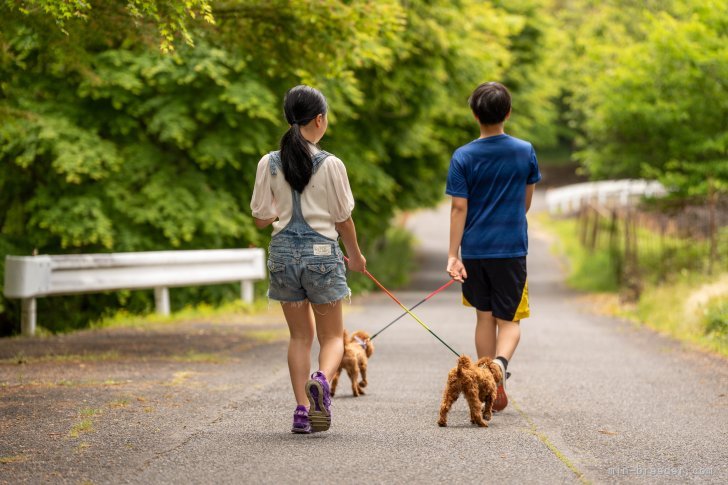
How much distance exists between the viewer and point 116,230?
18266 mm

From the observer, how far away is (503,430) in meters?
6.50

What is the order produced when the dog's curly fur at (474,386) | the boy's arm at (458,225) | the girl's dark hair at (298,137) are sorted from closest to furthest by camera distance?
1. the girl's dark hair at (298,137)
2. the dog's curly fur at (474,386)
3. the boy's arm at (458,225)

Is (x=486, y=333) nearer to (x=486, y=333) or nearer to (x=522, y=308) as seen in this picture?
(x=486, y=333)

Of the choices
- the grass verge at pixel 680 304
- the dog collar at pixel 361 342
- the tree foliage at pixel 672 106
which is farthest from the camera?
the tree foliage at pixel 672 106

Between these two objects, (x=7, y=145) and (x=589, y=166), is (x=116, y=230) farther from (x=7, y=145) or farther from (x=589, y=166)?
(x=589, y=166)

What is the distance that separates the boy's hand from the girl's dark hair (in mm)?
1102

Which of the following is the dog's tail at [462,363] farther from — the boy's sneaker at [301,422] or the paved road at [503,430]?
the boy's sneaker at [301,422]

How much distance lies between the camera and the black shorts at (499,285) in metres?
6.90

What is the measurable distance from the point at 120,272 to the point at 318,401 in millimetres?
8544

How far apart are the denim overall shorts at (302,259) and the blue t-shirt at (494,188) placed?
109cm

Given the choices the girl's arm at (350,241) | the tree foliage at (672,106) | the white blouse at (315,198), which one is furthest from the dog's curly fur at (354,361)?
the tree foliage at (672,106)

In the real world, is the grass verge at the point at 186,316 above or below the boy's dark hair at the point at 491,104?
below

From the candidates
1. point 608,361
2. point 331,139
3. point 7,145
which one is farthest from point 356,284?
point 608,361

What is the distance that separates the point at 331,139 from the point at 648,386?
46.1 feet
